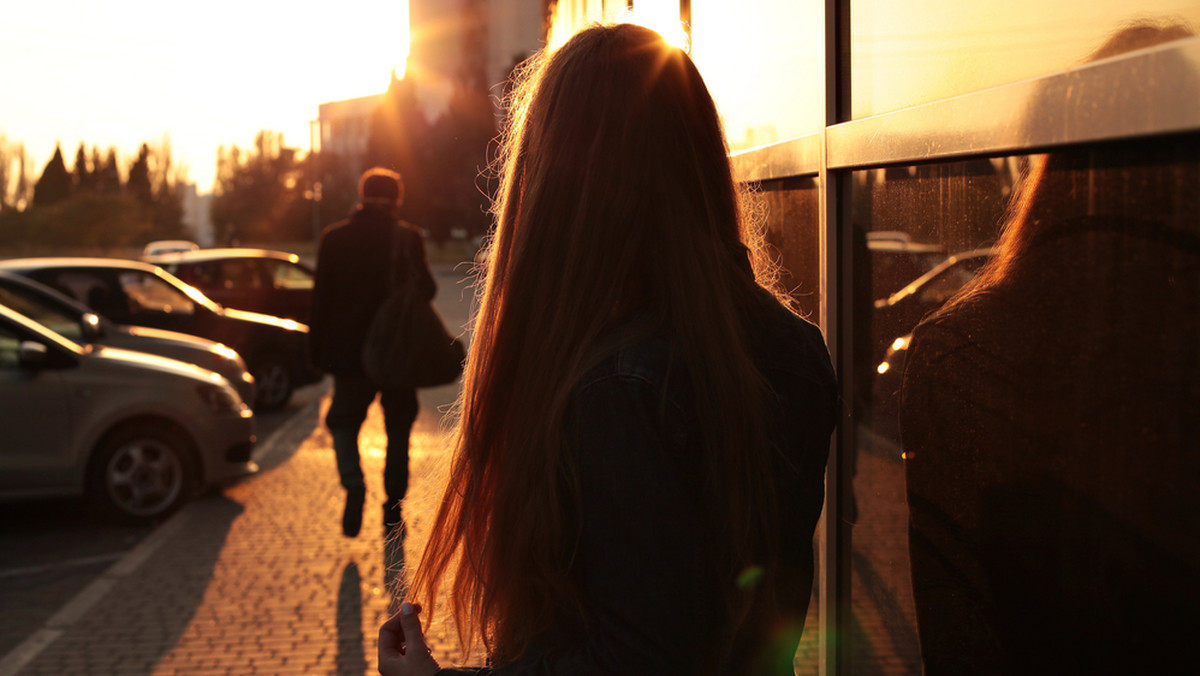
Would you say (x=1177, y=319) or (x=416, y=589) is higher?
(x=1177, y=319)

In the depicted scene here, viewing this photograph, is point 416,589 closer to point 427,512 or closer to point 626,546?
point 427,512

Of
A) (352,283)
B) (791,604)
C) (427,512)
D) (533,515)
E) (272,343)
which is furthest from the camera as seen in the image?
(272,343)

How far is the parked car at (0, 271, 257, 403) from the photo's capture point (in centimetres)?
830

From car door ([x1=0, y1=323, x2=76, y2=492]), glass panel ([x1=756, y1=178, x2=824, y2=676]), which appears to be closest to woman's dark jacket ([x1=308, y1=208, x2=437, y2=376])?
car door ([x1=0, y1=323, x2=76, y2=492])

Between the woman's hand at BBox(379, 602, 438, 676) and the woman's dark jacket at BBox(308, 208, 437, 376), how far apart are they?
464 cm

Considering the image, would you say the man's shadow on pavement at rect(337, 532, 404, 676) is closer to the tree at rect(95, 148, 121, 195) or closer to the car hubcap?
the car hubcap

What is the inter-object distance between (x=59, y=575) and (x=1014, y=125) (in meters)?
6.06

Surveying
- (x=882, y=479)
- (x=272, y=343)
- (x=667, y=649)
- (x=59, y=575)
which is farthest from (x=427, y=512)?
(x=272, y=343)

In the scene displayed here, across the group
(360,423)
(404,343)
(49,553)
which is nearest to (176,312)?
(49,553)

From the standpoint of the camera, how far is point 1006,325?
1604 millimetres

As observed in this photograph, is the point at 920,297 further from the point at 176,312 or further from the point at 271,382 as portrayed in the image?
the point at 271,382

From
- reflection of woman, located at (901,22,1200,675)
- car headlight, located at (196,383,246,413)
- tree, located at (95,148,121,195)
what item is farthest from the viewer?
tree, located at (95,148,121,195)

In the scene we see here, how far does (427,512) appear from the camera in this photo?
73.3 inches

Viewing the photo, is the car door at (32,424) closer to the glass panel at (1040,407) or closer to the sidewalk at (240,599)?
the sidewalk at (240,599)
